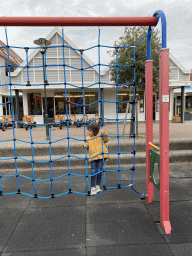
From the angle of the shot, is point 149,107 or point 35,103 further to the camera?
point 35,103

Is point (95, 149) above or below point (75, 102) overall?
below

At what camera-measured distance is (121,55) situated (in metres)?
6.91

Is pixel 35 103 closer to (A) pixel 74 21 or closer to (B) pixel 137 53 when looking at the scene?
(B) pixel 137 53

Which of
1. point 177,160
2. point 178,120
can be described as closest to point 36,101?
point 178,120

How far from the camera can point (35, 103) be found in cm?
1428

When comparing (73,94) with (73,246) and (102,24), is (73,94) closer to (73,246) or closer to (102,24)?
(102,24)

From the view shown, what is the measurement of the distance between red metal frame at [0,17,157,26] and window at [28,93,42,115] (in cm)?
1193

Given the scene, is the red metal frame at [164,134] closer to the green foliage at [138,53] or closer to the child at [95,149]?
the child at [95,149]

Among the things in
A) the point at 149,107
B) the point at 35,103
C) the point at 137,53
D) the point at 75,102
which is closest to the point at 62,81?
the point at 75,102

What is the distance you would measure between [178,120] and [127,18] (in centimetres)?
1282

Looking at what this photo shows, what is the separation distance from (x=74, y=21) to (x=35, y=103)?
12303 mm

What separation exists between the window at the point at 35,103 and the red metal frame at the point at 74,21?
11928 mm

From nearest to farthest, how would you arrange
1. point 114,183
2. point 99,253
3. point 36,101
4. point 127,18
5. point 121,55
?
point 99,253
point 127,18
point 114,183
point 121,55
point 36,101

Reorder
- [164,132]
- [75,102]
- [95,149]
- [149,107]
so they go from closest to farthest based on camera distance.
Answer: [164,132] < [149,107] < [95,149] < [75,102]
